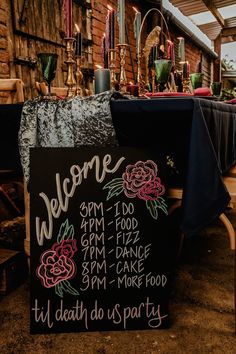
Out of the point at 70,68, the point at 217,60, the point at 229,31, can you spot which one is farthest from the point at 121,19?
the point at 217,60

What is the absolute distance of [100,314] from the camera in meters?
1.21

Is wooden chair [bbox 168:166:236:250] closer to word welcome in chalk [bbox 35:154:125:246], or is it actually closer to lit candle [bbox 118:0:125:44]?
word welcome in chalk [bbox 35:154:125:246]

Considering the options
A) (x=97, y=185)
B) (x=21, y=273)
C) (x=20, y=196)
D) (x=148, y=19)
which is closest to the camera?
(x=97, y=185)

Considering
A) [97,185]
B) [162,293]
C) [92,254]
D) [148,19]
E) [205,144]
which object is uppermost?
[148,19]

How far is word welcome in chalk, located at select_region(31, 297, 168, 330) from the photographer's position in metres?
1.19

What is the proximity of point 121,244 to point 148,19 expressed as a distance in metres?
5.62

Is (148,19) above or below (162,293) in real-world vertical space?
above

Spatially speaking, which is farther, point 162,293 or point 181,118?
point 162,293

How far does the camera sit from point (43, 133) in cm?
118

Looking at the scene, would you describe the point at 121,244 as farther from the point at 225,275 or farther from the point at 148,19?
the point at 148,19

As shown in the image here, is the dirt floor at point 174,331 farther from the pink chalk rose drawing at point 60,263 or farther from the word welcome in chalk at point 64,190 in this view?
the word welcome in chalk at point 64,190

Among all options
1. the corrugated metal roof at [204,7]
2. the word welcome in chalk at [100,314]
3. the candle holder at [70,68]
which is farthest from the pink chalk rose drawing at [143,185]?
the corrugated metal roof at [204,7]

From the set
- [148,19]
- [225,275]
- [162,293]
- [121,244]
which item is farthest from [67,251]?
[148,19]

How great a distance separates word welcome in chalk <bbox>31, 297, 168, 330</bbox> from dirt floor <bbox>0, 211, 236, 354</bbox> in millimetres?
44
